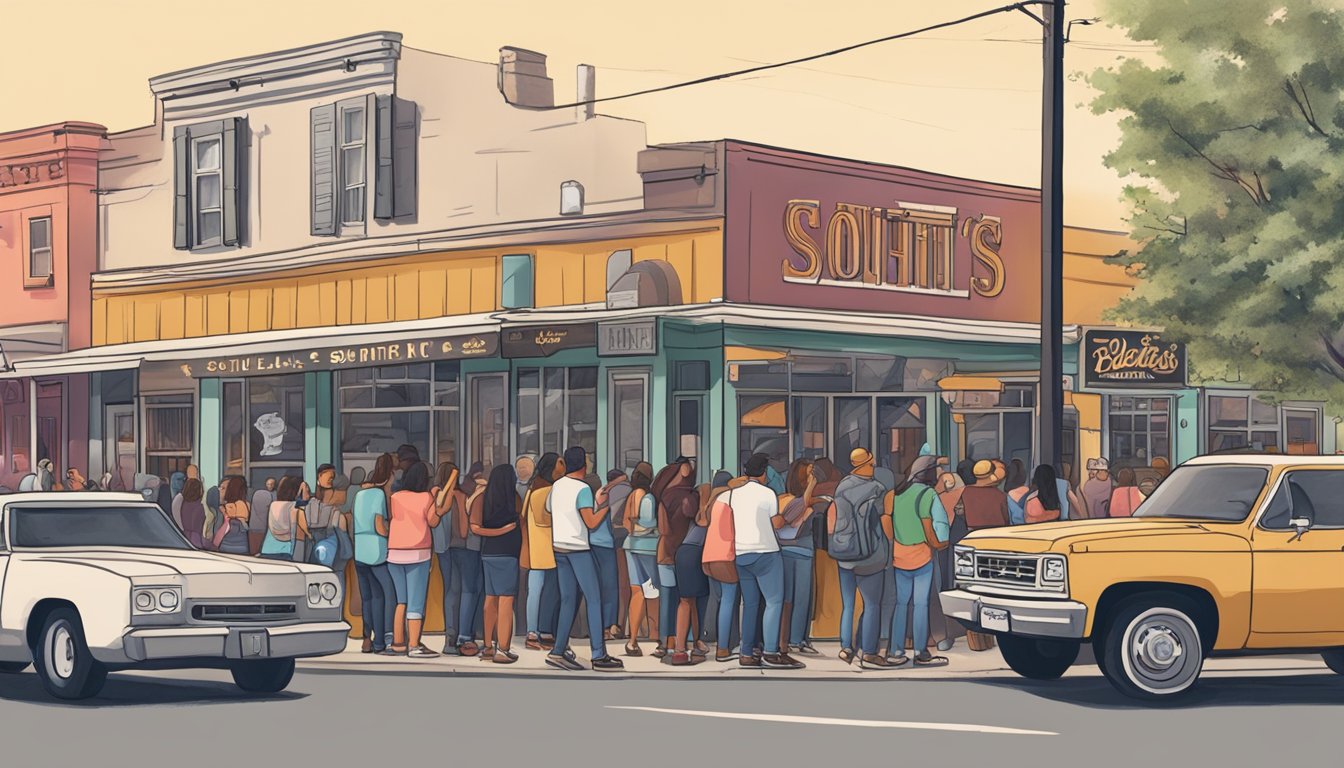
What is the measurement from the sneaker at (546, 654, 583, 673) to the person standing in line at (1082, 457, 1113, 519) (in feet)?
20.2

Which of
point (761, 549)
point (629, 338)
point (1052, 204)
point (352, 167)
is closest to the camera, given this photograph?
point (761, 549)

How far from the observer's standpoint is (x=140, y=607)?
1407 centimetres

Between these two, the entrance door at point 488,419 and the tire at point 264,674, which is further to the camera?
the entrance door at point 488,419

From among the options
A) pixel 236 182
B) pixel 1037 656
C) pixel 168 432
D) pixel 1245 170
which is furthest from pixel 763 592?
pixel 168 432

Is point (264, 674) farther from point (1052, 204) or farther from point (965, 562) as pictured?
point (1052, 204)

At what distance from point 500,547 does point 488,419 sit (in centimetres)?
934

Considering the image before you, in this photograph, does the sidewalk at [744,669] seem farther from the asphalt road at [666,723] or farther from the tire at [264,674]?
the tire at [264,674]

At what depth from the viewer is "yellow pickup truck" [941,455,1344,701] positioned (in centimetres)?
1475

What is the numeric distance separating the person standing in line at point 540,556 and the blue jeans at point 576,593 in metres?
0.24

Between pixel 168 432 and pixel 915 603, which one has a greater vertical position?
pixel 168 432

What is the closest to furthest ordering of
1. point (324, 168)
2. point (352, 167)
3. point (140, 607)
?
point (140, 607), point (352, 167), point (324, 168)

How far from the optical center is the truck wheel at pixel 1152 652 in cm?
1468


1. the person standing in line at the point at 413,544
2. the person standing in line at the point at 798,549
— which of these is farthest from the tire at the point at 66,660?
the person standing in line at the point at 798,549

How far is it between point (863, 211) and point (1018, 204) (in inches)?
124
